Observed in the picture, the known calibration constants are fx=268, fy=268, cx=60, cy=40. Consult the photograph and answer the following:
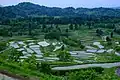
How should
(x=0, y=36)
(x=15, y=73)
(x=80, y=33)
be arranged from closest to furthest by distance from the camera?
(x=15, y=73) → (x=0, y=36) → (x=80, y=33)

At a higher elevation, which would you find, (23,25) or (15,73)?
(15,73)

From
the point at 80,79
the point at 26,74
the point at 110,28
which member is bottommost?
the point at 110,28

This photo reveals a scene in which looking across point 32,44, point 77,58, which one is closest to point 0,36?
point 32,44

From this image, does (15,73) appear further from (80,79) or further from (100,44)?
(100,44)

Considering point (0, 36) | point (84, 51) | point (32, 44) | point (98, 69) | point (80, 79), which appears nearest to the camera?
point (80, 79)

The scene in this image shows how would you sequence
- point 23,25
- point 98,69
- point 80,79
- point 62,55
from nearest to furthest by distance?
point 80,79
point 98,69
point 62,55
point 23,25

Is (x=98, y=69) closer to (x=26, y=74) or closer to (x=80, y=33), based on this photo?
(x=26, y=74)

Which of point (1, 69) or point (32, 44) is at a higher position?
point (1, 69)

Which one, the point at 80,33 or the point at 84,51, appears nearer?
the point at 84,51

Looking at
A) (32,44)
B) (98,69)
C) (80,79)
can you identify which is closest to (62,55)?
(98,69)
